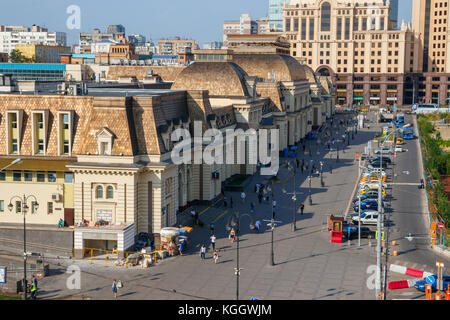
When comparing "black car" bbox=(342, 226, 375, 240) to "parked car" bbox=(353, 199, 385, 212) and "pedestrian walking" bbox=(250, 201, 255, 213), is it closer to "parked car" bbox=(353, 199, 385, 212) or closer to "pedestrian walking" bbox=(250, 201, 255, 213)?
"parked car" bbox=(353, 199, 385, 212)

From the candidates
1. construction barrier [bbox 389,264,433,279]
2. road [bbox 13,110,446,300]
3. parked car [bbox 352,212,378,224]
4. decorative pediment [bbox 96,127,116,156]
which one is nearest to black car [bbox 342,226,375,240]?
road [bbox 13,110,446,300]

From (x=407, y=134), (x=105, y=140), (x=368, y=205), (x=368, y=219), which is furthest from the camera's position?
(x=407, y=134)

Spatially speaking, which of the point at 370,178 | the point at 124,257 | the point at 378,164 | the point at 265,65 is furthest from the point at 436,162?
the point at 124,257

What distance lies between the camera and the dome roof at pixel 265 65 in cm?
12525

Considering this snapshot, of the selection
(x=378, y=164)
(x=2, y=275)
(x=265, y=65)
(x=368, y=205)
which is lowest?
(x=2, y=275)

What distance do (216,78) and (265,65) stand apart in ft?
121

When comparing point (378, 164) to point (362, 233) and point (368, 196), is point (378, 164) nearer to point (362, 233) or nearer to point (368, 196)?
point (368, 196)

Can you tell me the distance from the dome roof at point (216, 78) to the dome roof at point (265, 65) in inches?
1270

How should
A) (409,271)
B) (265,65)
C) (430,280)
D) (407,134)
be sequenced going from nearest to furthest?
(430,280), (409,271), (265,65), (407,134)

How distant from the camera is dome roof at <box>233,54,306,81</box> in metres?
125

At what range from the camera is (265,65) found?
415 feet

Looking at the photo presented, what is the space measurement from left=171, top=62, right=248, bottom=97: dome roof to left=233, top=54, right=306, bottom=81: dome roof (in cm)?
3226
